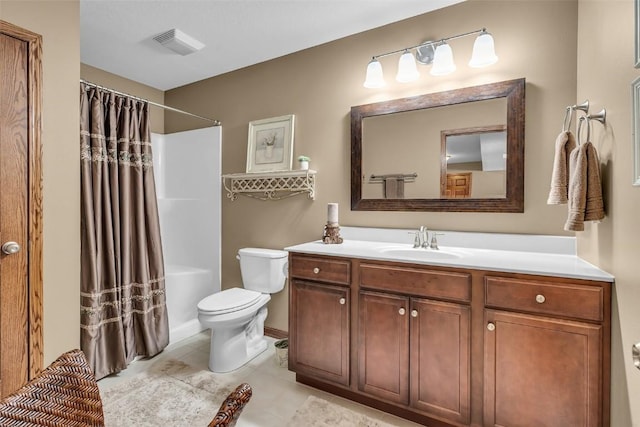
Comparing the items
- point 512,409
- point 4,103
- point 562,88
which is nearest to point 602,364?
point 512,409

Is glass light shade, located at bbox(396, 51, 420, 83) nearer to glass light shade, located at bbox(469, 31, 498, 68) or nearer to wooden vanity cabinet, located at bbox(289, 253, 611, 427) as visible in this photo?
glass light shade, located at bbox(469, 31, 498, 68)

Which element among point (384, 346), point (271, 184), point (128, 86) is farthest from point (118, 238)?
point (384, 346)

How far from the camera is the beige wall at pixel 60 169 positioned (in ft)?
5.56

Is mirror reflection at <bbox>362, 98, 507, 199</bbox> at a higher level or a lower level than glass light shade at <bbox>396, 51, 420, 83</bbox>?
lower

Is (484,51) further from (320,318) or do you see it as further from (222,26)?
(320,318)

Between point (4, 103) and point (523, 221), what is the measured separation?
280 centimetres

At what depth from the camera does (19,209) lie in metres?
1.59

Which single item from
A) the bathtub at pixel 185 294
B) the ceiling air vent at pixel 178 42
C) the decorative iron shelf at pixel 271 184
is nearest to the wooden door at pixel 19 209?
the ceiling air vent at pixel 178 42

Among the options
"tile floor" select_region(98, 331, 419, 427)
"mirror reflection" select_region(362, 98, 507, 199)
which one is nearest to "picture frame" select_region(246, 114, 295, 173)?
"mirror reflection" select_region(362, 98, 507, 199)

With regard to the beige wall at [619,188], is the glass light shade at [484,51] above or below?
above

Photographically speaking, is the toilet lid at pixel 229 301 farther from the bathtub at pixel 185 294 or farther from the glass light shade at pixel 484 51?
the glass light shade at pixel 484 51

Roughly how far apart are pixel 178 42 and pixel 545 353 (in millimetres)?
2931

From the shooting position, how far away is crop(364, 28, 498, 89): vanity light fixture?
1835 millimetres

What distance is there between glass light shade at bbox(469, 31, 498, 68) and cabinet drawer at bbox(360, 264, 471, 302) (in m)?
1.25
